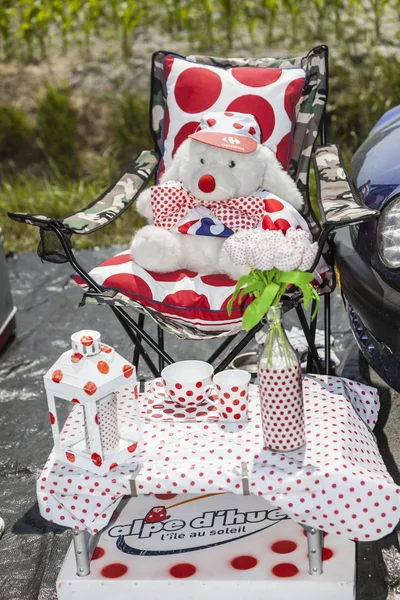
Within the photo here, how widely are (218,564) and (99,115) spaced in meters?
4.08

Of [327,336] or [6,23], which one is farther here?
[6,23]

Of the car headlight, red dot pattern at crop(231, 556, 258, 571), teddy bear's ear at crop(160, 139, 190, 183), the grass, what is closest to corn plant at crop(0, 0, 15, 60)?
the grass

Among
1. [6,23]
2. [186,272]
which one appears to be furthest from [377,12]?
[186,272]

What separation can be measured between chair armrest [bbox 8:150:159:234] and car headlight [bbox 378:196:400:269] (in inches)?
32.3

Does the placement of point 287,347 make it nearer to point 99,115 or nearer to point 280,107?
point 280,107

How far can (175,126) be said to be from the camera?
279cm

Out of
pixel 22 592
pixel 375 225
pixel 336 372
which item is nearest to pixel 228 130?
pixel 375 225

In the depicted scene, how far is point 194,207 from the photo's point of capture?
2.57 meters

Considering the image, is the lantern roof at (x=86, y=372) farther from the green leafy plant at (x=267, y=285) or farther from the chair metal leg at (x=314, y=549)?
the chair metal leg at (x=314, y=549)

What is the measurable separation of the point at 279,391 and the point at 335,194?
82cm

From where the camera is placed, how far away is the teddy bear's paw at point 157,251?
2484mm

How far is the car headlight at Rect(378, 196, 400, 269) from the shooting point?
2189mm

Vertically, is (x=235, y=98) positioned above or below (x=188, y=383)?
above

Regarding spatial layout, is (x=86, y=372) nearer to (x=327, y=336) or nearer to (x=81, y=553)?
(x=81, y=553)
